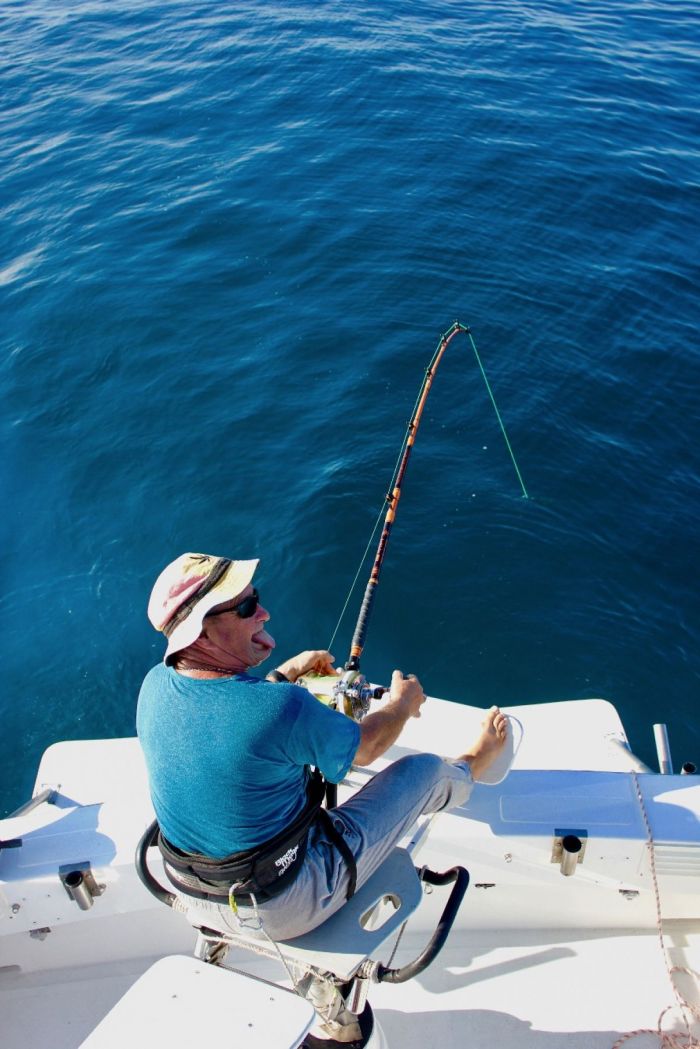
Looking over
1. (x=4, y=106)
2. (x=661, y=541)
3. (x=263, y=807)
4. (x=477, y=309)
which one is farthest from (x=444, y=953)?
(x=4, y=106)

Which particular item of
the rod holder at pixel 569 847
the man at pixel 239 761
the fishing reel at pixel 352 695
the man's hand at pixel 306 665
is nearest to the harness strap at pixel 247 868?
→ the man at pixel 239 761

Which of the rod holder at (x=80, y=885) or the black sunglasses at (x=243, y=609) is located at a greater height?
the black sunglasses at (x=243, y=609)

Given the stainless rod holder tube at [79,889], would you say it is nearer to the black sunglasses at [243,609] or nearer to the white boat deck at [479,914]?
the white boat deck at [479,914]

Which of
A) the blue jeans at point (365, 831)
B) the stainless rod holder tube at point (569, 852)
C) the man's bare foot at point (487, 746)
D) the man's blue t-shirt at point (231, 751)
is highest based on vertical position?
the man's blue t-shirt at point (231, 751)

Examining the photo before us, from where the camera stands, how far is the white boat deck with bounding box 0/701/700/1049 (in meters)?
3.20

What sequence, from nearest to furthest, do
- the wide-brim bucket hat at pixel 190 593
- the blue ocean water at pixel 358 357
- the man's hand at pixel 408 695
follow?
the wide-brim bucket hat at pixel 190 593 < the man's hand at pixel 408 695 < the blue ocean water at pixel 358 357

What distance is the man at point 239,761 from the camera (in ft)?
7.27

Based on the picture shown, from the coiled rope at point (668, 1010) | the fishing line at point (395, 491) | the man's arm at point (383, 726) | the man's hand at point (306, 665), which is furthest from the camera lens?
the fishing line at point (395, 491)

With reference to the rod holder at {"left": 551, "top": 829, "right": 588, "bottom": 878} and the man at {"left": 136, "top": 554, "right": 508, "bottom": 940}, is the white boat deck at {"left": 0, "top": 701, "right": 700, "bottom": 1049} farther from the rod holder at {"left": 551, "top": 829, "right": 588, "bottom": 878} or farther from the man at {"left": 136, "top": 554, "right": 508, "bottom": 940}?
the man at {"left": 136, "top": 554, "right": 508, "bottom": 940}

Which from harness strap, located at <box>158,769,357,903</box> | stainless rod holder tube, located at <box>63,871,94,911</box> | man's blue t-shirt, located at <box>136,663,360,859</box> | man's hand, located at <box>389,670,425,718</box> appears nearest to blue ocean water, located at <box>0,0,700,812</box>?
stainless rod holder tube, located at <box>63,871,94,911</box>

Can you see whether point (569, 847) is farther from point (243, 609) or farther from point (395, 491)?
point (395, 491)

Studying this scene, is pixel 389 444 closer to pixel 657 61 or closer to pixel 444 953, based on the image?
pixel 444 953

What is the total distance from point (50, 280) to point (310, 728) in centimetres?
871

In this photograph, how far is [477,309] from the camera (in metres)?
9.07
